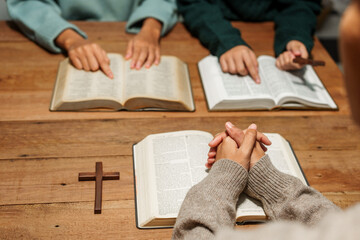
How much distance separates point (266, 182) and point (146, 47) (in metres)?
0.77

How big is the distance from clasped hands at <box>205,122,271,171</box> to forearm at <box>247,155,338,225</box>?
3 cm

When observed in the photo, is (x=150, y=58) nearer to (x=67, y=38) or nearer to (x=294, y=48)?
(x=67, y=38)

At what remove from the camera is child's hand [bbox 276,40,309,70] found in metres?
1.48

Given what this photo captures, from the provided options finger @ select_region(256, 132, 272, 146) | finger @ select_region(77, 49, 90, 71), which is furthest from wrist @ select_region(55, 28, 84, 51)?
finger @ select_region(256, 132, 272, 146)

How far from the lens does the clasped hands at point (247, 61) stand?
57.0 inches

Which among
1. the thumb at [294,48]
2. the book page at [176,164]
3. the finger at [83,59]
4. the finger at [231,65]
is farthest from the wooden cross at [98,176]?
the thumb at [294,48]

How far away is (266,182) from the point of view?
101 centimetres

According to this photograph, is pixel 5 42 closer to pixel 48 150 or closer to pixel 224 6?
pixel 48 150

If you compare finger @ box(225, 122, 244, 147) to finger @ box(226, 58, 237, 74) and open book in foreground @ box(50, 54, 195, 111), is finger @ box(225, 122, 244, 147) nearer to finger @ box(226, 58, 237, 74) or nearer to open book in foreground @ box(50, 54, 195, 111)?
open book in foreground @ box(50, 54, 195, 111)

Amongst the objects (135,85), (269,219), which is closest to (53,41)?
(135,85)

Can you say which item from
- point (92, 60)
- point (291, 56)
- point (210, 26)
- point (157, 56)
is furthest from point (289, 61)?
point (92, 60)

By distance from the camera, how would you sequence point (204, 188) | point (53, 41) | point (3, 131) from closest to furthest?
point (204, 188), point (3, 131), point (53, 41)

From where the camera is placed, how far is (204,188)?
38.2 inches

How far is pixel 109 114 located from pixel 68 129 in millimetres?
145
